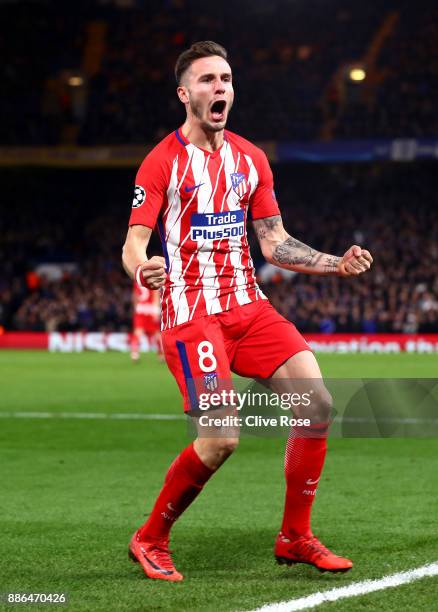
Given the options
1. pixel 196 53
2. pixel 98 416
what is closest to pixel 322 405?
pixel 196 53

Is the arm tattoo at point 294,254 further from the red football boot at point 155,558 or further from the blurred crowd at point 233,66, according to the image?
the blurred crowd at point 233,66

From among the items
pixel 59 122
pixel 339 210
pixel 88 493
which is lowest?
pixel 88 493

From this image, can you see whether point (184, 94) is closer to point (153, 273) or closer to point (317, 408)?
point (153, 273)

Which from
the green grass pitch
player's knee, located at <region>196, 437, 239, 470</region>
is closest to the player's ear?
player's knee, located at <region>196, 437, 239, 470</region>

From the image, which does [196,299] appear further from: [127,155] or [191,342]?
[127,155]

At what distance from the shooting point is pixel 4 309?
33.3 meters

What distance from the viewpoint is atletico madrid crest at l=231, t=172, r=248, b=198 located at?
16.8 ft

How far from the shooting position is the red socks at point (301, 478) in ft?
16.3

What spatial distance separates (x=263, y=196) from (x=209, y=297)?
634 millimetres

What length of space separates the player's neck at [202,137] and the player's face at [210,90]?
50 mm

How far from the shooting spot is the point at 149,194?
16.2ft

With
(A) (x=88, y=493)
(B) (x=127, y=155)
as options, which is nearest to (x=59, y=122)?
(B) (x=127, y=155)

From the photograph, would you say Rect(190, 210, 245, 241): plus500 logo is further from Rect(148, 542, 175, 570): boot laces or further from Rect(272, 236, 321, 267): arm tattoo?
Rect(148, 542, 175, 570): boot laces

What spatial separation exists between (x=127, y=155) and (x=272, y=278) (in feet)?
20.1
